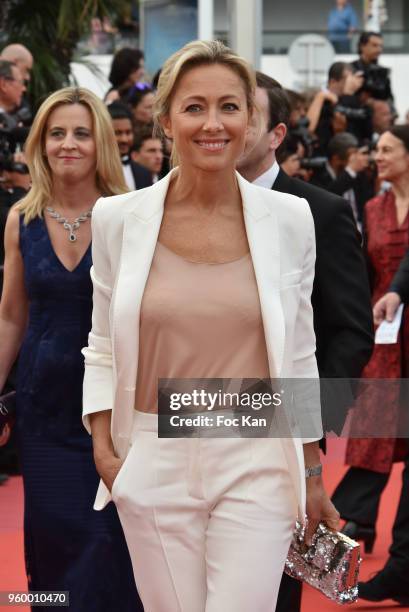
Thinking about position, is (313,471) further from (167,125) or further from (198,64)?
(198,64)

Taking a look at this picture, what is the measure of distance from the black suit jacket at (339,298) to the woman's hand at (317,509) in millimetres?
490

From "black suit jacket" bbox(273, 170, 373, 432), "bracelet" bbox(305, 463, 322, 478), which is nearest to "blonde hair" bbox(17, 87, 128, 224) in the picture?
"black suit jacket" bbox(273, 170, 373, 432)

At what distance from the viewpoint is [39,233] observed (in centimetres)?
486

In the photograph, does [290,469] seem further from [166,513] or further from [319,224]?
[319,224]

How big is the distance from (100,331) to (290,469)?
603mm

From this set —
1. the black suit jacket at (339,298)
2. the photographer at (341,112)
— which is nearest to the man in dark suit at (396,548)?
the black suit jacket at (339,298)

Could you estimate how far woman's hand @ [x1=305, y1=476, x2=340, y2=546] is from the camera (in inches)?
138

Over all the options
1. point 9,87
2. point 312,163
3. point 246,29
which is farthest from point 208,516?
point 312,163

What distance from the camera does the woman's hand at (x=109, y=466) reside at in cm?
340

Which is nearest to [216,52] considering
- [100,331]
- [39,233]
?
[100,331]

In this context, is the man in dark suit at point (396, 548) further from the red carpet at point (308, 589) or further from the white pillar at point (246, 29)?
the white pillar at point (246, 29)

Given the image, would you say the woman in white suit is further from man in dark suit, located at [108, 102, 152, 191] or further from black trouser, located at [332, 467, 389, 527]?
man in dark suit, located at [108, 102, 152, 191]

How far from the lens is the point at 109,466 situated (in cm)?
342

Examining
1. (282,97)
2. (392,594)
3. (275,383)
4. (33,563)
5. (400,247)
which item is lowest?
(392,594)
